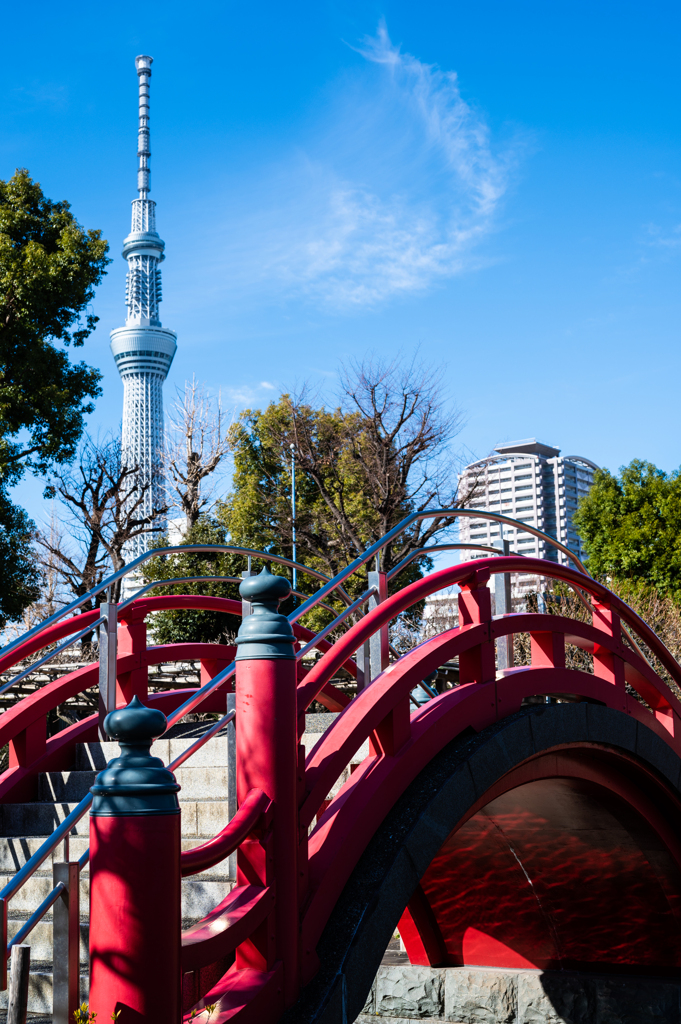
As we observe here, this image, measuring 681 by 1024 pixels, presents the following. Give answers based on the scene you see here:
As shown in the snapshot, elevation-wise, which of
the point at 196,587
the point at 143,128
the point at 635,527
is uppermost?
the point at 143,128

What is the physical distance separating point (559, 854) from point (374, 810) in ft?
13.9

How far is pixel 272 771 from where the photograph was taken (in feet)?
11.2

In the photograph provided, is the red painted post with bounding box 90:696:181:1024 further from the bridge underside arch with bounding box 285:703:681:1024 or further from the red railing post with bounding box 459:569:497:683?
the red railing post with bounding box 459:569:497:683

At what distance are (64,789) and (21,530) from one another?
500 inches

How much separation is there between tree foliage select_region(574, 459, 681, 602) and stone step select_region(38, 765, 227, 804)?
23500 millimetres

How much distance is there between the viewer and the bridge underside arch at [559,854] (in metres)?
5.59

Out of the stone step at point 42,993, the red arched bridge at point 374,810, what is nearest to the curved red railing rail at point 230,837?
the red arched bridge at point 374,810

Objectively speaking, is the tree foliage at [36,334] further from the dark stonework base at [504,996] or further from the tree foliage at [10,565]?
the dark stonework base at [504,996]

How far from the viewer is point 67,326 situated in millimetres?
17453

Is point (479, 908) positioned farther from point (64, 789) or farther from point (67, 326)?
point (67, 326)

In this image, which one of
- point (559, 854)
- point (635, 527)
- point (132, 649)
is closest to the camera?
point (132, 649)

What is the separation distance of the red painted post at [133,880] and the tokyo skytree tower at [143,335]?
76216 millimetres

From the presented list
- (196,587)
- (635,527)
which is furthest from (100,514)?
(635,527)

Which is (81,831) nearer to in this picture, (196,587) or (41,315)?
(41,315)
